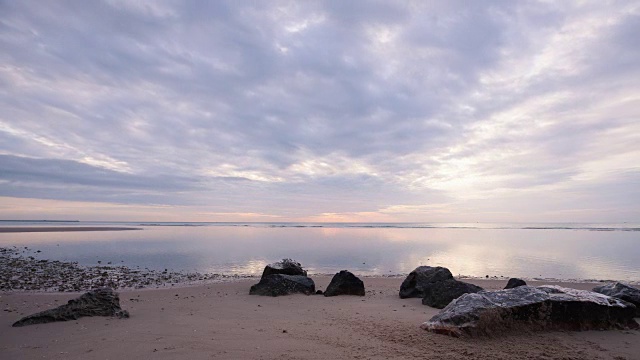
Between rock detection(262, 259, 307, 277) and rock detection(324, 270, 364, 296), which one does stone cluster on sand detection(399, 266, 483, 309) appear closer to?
rock detection(324, 270, 364, 296)

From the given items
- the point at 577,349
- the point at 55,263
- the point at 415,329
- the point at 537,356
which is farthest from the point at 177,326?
the point at 55,263

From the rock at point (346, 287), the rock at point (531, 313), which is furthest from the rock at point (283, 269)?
the rock at point (531, 313)

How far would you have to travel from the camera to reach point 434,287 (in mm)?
13016

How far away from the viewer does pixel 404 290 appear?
14.6 metres

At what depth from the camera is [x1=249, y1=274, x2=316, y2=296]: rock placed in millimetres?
15002

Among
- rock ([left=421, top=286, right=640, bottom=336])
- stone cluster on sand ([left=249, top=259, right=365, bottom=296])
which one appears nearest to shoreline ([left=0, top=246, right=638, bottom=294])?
stone cluster on sand ([left=249, top=259, right=365, bottom=296])

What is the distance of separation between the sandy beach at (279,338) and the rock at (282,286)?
9.21 ft

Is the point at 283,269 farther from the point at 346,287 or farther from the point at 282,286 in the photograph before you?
the point at 346,287

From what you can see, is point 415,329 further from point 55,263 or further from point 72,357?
point 55,263

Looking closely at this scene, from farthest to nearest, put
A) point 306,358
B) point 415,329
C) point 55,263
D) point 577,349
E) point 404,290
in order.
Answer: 1. point 55,263
2. point 404,290
3. point 415,329
4. point 577,349
5. point 306,358

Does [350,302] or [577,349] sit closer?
[577,349]

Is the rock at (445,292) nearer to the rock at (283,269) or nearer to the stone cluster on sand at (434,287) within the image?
the stone cluster on sand at (434,287)

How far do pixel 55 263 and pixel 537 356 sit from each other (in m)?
30.1

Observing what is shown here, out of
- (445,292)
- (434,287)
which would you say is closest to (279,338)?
(445,292)
